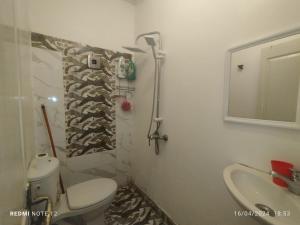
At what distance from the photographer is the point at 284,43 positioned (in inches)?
32.1

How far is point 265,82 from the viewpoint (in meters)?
0.91

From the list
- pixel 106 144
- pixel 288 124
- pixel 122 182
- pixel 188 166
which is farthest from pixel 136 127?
pixel 288 124

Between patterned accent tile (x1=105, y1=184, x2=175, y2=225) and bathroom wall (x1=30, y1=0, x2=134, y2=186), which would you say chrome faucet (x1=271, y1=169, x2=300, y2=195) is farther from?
bathroom wall (x1=30, y1=0, x2=134, y2=186)

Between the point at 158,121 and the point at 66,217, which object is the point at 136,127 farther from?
the point at 66,217

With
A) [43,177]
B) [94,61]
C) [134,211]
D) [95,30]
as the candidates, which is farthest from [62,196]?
[95,30]

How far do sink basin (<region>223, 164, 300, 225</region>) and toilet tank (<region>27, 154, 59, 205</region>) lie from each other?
3.94 ft

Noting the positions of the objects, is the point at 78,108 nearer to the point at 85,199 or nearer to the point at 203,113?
the point at 85,199

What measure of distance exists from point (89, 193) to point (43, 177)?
465 millimetres

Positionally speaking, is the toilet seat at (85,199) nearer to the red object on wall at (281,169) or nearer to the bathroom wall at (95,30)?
the bathroom wall at (95,30)

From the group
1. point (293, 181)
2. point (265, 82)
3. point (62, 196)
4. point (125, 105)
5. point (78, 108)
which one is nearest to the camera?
point (293, 181)

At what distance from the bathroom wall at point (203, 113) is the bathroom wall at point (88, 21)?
1.21 ft

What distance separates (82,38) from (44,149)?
1.29 m

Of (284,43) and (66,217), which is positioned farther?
(66,217)

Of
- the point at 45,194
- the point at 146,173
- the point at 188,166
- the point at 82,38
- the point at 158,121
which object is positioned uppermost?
the point at 82,38
